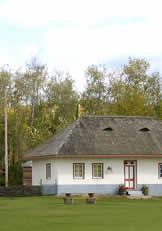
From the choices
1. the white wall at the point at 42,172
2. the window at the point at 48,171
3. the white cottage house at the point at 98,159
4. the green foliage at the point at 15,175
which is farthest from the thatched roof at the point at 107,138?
the green foliage at the point at 15,175

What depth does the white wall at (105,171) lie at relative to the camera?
37344 millimetres

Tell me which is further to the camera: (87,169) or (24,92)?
(24,92)

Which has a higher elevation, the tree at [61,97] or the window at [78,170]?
the tree at [61,97]

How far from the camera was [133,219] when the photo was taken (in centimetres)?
2092

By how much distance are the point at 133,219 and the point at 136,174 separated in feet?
58.6

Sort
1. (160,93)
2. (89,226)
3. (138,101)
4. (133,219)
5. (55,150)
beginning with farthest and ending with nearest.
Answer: (160,93), (138,101), (55,150), (133,219), (89,226)

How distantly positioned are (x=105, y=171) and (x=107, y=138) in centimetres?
276

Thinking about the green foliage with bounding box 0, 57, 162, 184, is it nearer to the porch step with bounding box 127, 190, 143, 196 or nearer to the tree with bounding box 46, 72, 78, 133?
the tree with bounding box 46, 72, 78, 133

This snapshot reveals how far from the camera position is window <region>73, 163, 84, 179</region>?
123 feet

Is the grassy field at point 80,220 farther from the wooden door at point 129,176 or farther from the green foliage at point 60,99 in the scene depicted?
the green foliage at point 60,99

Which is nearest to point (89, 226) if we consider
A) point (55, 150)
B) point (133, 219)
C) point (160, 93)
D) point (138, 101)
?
point (133, 219)

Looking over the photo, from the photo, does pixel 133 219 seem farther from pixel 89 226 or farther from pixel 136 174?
pixel 136 174

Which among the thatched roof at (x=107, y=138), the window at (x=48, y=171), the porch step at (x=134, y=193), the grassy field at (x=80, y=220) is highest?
the thatched roof at (x=107, y=138)

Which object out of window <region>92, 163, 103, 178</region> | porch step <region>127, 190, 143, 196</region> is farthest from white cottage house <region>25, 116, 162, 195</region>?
porch step <region>127, 190, 143, 196</region>
